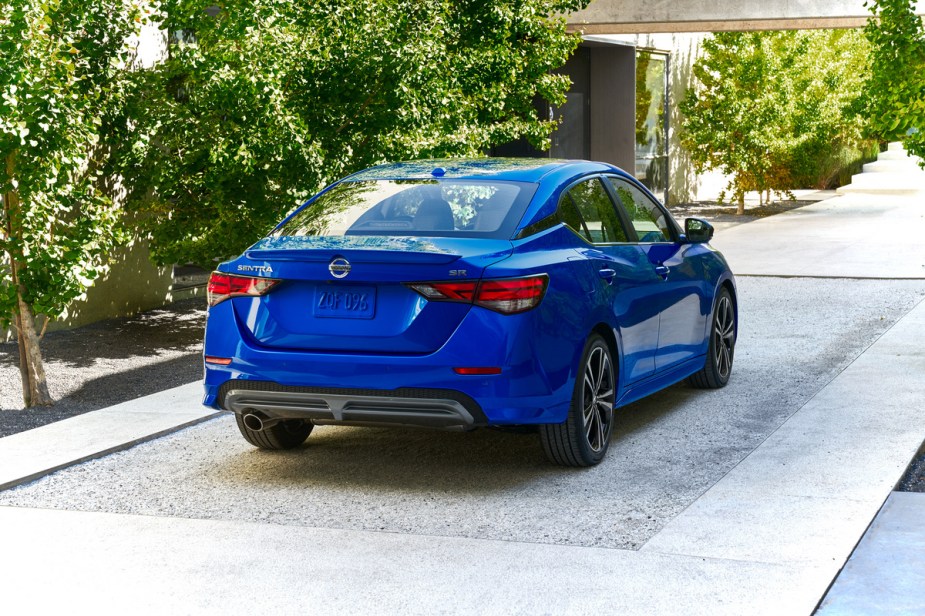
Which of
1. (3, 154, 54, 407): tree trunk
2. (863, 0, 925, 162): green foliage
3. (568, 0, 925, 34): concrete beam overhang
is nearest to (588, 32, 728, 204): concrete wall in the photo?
(568, 0, 925, 34): concrete beam overhang

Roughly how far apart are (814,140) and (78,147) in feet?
84.5

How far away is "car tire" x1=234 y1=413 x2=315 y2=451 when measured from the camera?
7332 mm

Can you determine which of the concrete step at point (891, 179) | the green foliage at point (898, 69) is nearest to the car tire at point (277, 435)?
the green foliage at point (898, 69)

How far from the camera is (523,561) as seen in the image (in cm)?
531

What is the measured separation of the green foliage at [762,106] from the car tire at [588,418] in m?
21.7

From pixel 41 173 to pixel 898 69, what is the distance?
21.6ft

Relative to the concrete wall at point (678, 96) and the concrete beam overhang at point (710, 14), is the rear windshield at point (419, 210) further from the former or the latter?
the concrete wall at point (678, 96)

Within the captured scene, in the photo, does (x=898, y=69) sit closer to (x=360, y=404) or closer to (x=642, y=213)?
(x=642, y=213)

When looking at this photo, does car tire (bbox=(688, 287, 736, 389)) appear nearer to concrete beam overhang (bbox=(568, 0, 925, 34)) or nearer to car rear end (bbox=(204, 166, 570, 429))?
car rear end (bbox=(204, 166, 570, 429))

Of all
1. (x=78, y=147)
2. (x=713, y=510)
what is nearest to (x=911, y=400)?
(x=713, y=510)

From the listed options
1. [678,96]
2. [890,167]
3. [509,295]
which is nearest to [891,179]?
[890,167]

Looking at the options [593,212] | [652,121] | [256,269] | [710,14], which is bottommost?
[256,269]

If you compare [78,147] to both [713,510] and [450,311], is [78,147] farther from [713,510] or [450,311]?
[713,510]

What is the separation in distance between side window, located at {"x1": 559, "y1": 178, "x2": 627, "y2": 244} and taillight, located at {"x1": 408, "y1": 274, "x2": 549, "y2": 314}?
942 millimetres
